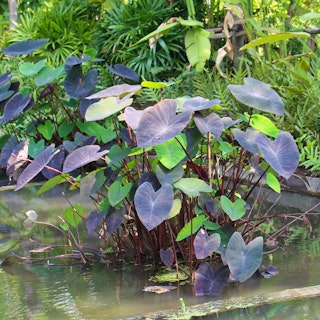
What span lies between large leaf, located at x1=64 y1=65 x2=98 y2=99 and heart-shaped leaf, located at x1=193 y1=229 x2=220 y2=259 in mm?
1806

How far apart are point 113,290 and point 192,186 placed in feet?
2.10

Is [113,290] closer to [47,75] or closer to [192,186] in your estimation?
[192,186]

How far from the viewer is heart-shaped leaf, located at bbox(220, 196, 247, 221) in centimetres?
313

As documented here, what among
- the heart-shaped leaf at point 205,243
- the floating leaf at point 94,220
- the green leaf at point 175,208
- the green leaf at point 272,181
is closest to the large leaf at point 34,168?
the floating leaf at point 94,220

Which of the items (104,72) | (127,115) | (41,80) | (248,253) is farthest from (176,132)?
(104,72)

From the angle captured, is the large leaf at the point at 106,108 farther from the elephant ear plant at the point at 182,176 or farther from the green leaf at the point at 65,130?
the green leaf at the point at 65,130

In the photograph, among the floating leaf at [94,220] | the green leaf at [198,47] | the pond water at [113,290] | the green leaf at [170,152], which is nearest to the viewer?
the pond water at [113,290]

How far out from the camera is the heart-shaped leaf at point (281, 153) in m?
2.97

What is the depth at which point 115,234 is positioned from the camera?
380 centimetres

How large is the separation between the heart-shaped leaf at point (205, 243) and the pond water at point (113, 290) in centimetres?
20

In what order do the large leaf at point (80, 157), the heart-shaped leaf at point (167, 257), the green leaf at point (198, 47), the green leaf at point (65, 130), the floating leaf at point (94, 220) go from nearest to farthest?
the large leaf at point (80, 157) < the heart-shaped leaf at point (167, 257) < the floating leaf at point (94, 220) < the green leaf at point (65, 130) < the green leaf at point (198, 47)

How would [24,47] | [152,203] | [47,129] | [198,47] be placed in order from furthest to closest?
[198,47], [47,129], [24,47], [152,203]

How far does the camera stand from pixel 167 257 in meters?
3.31

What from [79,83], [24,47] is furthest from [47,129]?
[79,83]
